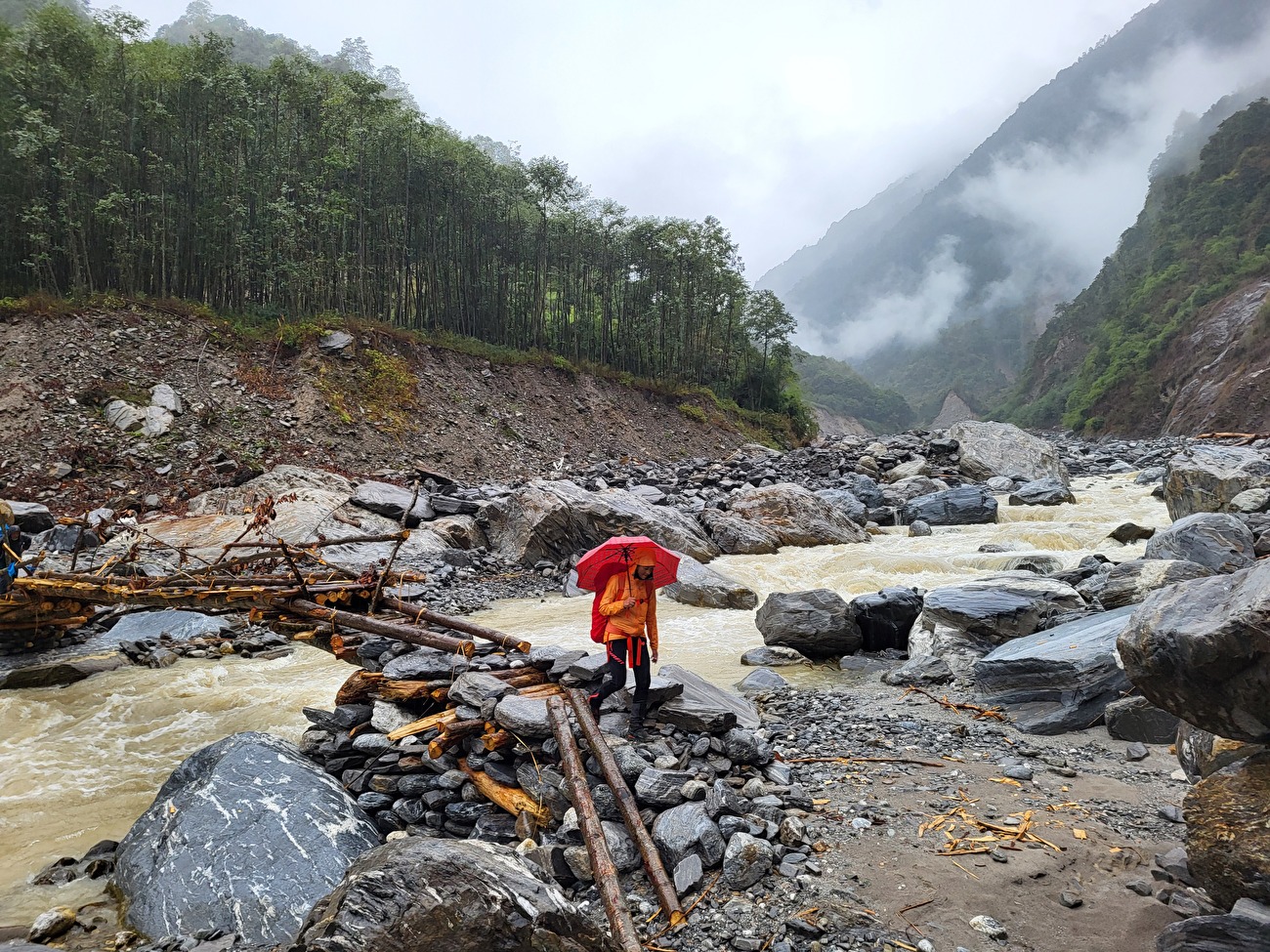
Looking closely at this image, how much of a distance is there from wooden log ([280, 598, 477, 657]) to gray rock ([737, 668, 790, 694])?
2.93 meters

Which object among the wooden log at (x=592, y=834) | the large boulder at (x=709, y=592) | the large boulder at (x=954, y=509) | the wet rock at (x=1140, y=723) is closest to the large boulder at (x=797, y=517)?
the large boulder at (x=954, y=509)

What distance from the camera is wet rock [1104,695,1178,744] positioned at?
5121mm

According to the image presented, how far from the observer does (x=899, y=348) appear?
170000 millimetres

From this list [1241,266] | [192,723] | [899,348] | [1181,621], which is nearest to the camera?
[1181,621]

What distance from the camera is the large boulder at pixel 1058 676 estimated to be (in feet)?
18.5

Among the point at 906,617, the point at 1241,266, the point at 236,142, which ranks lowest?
the point at 906,617

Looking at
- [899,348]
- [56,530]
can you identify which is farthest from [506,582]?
[899,348]

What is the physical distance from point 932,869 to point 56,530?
16530 millimetres

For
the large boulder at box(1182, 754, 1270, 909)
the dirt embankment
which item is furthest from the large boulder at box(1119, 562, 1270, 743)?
the dirt embankment

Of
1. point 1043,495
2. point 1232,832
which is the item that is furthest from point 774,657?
point 1043,495

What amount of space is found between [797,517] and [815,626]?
26.1 ft

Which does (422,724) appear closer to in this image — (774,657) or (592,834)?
(592,834)

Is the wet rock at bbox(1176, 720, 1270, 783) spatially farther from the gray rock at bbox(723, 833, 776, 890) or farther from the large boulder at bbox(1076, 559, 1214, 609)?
the large boulder at bbox(1076, 559, 1214, 609)

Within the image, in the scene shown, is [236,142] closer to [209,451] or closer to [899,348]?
[209,451]
